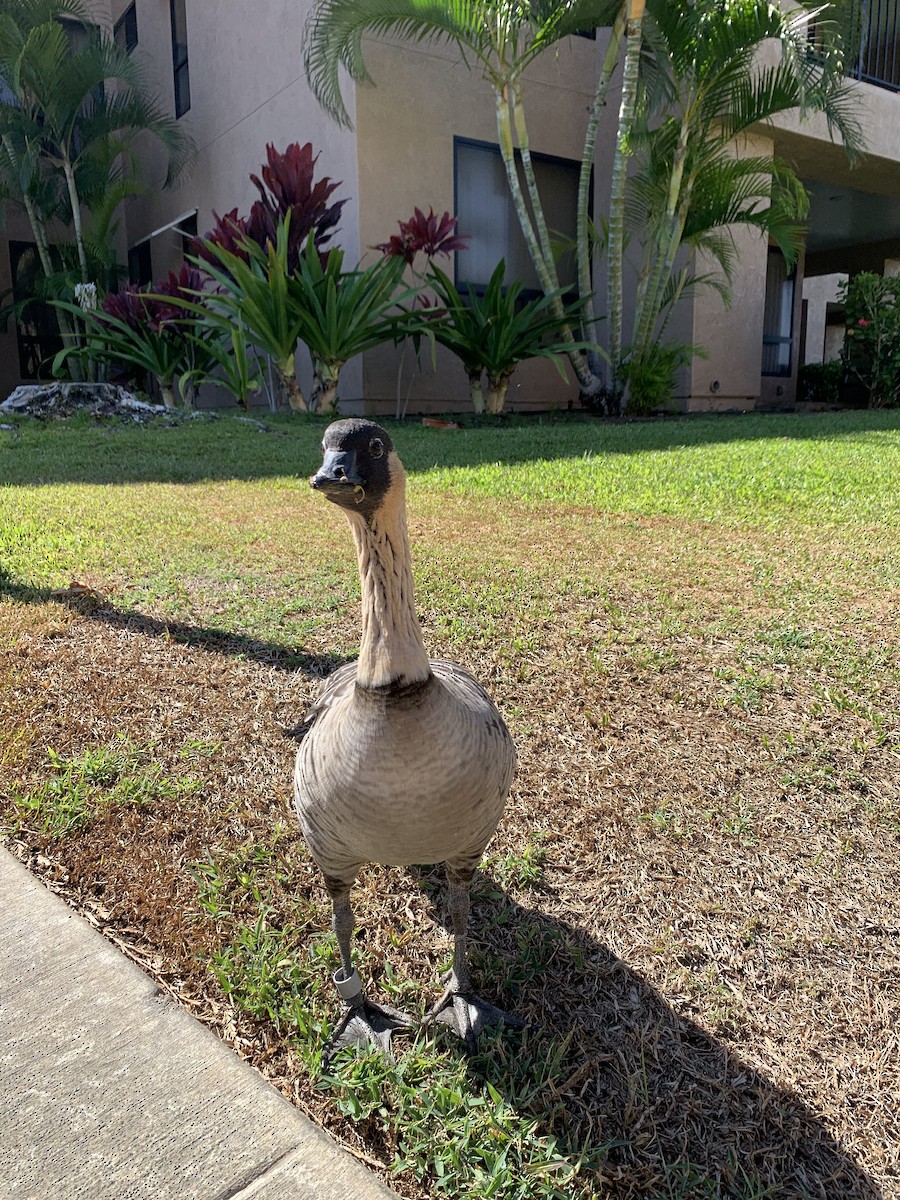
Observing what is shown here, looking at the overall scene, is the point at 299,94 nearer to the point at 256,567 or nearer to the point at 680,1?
the point at 680,1

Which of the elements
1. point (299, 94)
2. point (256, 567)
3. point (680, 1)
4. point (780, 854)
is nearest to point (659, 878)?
point (780, 854)

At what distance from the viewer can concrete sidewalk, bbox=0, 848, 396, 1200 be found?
1.49m

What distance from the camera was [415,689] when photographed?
63.4 inches

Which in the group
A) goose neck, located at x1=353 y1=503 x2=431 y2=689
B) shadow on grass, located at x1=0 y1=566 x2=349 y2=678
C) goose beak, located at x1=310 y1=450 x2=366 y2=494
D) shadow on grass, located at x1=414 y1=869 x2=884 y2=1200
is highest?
goose beak, located at x1=310 y1=450 x2=366 y2=494

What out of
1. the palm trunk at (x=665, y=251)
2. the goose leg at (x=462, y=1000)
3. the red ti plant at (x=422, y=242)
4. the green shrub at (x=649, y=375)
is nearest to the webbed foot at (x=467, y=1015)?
the goose leg at (x=462, y=1000)

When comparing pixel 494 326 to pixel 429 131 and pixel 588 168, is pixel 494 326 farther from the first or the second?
pixel 429 131

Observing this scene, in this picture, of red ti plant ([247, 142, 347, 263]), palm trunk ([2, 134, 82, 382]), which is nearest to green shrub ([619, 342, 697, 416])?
red ti plant ([247, 142, 347, 263])

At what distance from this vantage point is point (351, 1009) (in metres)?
1.93

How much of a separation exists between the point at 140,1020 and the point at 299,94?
485 inches

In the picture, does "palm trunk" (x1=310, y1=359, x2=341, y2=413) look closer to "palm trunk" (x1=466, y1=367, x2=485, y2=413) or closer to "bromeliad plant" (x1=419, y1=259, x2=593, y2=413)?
"bromeliad plant" (x1=419, y1=259, x2=593, y2=413)

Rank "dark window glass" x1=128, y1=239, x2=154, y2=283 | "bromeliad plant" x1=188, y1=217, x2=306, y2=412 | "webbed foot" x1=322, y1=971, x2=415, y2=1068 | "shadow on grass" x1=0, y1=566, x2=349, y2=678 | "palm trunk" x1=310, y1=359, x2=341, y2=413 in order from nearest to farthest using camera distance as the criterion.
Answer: "webbed foot" x1=322, y1=971, x2=415, y2=1068, "shadow on grass" x1=0, y1=566, x2=349, y2=678, "bromeliad plant" x1=188, y1=217, x2=306, y2=412, "palm trunk" x1=310, y1=359, x2=341, y2=413, "dark window glass" x1=128, y1=239, x2=154, y2=283

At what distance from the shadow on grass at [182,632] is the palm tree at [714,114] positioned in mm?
8085

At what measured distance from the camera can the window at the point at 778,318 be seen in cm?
1534

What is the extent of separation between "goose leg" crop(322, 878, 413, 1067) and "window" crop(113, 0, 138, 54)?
19217 mm
